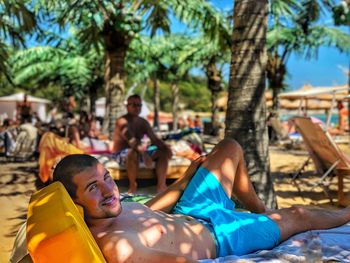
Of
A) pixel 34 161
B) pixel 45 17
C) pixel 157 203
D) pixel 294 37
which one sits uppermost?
pixel 294 37

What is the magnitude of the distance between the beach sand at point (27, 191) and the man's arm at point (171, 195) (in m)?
1.54

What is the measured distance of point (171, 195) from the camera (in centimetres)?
269

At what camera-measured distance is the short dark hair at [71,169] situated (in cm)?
195

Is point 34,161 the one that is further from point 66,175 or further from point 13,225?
point 66,175

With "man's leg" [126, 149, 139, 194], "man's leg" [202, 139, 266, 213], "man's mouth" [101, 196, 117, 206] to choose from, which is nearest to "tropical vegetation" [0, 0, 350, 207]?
"man's leg" [202, 139, 266, 213]

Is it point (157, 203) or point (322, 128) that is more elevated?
point (322, 128)

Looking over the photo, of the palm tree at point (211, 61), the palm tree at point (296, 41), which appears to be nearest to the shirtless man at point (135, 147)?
the palm tree at point (296, 41)

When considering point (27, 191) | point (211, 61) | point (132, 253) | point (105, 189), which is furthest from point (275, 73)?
point (132, 253)

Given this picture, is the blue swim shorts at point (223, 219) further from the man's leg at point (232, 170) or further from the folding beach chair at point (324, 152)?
the folding beach chair at point (324, 152)

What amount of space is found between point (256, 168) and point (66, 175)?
2548 mm

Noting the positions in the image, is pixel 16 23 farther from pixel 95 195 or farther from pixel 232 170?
pixel 95 195

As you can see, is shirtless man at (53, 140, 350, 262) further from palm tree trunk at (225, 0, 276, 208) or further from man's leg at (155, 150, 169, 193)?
man's leg at (155, 150, 169, 193)

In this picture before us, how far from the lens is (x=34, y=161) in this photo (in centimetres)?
1057

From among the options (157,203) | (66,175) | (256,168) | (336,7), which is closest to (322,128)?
(256,168)
